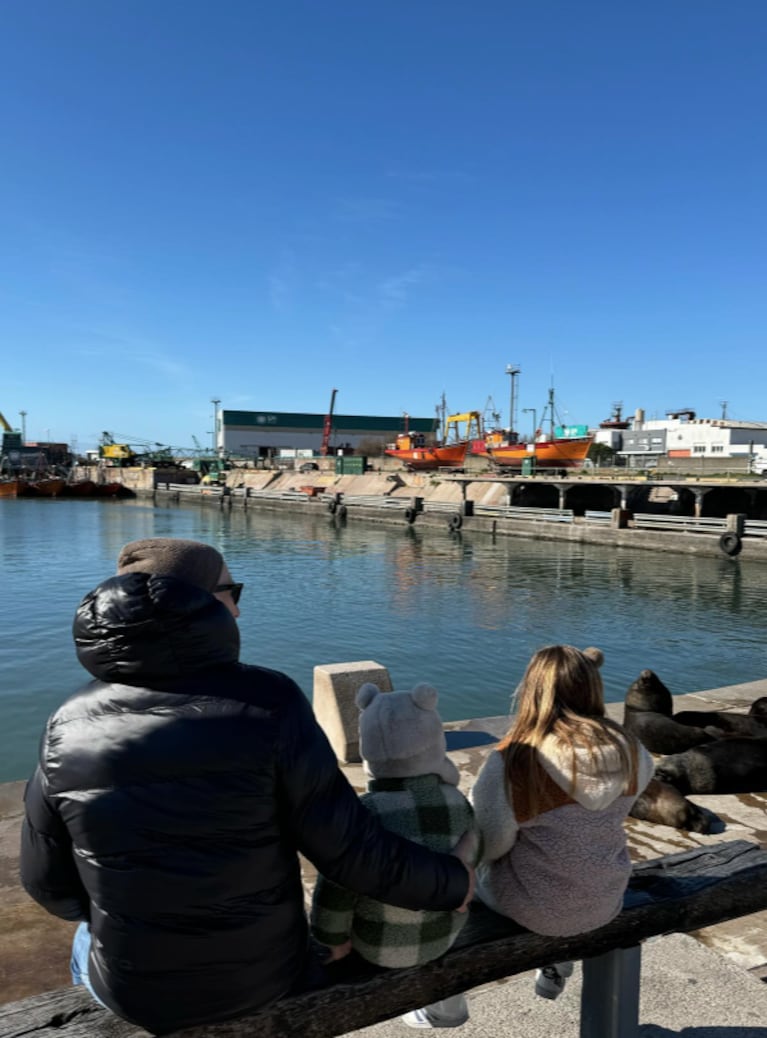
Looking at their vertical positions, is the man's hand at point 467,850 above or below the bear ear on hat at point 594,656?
below

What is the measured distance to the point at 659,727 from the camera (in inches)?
283

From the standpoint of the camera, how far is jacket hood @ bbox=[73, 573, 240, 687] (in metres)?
1.65

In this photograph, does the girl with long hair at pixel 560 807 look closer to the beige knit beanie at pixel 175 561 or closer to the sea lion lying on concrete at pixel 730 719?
the beige knit beanie at pixel 175 561

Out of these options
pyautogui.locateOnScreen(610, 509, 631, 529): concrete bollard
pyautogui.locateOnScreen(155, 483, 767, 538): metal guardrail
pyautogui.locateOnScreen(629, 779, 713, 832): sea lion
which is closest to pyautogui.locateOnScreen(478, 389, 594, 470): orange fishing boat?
pyautogui.locateOnScreen(155, 483, 767, 538): metal guardrail

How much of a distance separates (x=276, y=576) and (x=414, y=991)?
25.3 meters

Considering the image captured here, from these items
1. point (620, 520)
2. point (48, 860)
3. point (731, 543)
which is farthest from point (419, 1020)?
point (620, 520)

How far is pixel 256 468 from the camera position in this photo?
86688 mm

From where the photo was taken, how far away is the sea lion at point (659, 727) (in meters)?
7.07

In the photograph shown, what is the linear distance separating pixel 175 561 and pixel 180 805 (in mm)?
553

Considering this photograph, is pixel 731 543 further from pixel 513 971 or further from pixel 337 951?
pixel 337 951

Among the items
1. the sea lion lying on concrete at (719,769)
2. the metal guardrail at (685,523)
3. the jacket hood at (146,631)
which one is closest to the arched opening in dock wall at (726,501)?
the metal guardrail at (685,523)

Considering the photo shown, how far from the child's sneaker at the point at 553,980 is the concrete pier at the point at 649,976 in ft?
0.51

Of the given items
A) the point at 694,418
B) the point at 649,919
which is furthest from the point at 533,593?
the point at 694,418

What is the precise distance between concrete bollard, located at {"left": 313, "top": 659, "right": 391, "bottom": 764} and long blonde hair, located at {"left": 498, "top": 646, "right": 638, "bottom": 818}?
4324 mm
